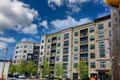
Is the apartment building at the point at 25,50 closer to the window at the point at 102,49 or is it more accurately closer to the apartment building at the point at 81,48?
the apartment building at the point at 81,48

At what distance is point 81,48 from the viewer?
5597cm

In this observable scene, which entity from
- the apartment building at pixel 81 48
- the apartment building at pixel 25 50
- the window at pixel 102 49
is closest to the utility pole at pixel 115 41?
the apartment building at pixel 81 48

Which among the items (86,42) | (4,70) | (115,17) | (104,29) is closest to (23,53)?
(86,42)

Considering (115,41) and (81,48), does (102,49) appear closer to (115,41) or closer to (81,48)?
(81,48)

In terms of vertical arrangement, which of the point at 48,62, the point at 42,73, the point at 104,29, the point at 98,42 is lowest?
the point at 42,73

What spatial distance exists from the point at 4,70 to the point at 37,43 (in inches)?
2637

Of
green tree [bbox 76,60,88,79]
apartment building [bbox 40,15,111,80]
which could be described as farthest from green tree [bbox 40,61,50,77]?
green tree [bbox 76,60,88,79]

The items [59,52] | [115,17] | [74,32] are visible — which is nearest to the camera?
[115,17]

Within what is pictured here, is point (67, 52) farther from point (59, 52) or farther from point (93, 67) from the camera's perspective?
point (93, 67)

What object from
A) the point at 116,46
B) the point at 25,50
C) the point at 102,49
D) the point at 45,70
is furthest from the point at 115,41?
the point at 25,50

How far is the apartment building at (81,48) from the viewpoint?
4631 cm

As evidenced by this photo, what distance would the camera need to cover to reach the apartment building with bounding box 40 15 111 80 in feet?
152

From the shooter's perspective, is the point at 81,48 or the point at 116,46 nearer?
the point at 116,46

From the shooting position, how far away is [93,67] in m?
49.0
